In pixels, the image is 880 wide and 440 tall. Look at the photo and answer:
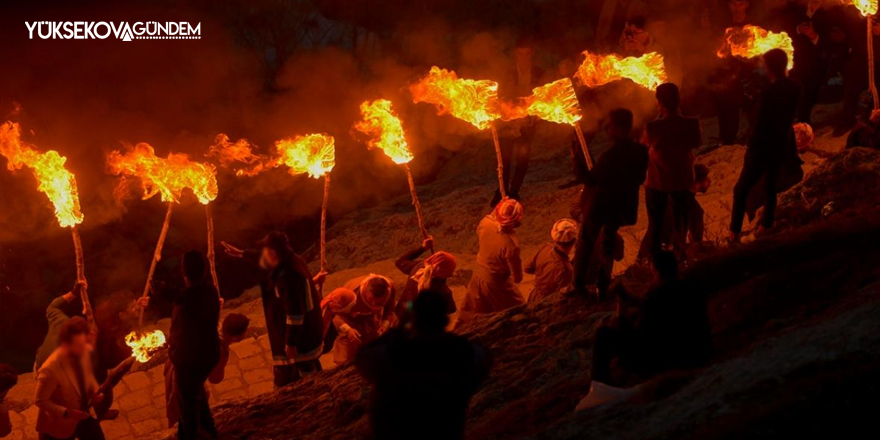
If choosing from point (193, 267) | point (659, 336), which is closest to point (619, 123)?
point (659, 336)

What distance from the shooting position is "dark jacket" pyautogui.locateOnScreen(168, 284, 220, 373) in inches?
268

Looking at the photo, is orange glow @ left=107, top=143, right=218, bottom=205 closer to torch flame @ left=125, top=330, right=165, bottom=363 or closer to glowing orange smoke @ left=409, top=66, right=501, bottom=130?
torch flame @ left=125, top=330, right=165, bottom=363

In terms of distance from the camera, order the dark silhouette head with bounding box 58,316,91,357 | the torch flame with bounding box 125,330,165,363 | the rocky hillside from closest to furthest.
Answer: the rocky hillside, the dark silhouette head with bounding box 58,316,91,357, the torch flame with bounding box 125,330,165,363

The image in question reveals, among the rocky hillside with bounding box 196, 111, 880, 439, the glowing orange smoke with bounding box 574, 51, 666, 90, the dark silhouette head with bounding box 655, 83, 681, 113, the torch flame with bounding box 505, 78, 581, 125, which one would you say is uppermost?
the glowing orange smoke with bounding box 574, 51, 666, 90

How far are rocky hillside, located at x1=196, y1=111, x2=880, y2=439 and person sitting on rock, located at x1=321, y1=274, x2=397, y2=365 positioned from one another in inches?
11.3

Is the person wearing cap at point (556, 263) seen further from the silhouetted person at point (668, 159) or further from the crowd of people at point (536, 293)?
the silhouetted person at point (668, 159)

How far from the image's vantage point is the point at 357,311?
27.2ft

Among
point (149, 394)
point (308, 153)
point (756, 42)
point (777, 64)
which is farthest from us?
point (756, 42)

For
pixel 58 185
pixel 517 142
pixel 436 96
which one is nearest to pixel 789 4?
pixel 517 142

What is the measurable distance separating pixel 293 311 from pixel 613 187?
8.69 feet

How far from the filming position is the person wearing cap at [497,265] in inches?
326

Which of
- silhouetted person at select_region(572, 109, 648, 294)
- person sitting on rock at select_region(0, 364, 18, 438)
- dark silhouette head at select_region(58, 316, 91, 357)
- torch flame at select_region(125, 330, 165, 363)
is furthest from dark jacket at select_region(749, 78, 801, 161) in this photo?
person sitting on rock at select_region(0, 364, 18, 438)

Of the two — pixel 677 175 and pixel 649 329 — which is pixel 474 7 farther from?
pixel 649 329

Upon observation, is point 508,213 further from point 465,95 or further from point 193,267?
point 193,267
